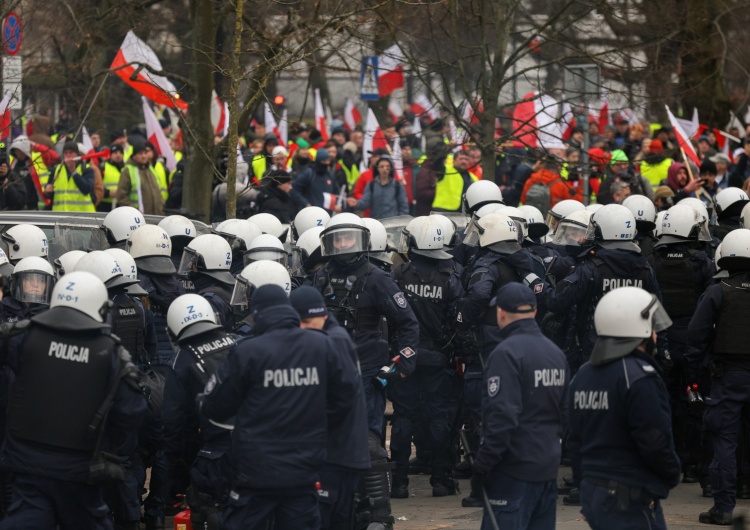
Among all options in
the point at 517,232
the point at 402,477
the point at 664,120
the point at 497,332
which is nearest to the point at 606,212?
the point at 517,232

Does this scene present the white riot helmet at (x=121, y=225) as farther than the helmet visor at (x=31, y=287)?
Yes

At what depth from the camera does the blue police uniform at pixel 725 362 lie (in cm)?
950

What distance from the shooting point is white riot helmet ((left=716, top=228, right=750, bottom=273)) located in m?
9.59

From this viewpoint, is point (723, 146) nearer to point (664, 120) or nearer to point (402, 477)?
point (664, 120)

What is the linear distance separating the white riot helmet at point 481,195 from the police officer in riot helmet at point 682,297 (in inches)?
65.4

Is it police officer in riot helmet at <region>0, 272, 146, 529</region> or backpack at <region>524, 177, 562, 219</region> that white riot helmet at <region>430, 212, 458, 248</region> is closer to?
police officer in riot helmet at <region>0, 272, 146, 529</region>

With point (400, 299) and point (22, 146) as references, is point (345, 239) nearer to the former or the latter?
point (400, 299)

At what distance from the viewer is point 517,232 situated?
34.6 feet

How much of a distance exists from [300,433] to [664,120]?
2299 centimetres

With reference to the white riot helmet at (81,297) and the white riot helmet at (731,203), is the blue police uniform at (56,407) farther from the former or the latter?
the white riot helmet at (731,203)

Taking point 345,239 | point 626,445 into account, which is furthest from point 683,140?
point 626,445

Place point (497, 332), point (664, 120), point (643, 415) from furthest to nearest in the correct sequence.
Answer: point (664, 120) < point (497, 332) < point (643, 415)

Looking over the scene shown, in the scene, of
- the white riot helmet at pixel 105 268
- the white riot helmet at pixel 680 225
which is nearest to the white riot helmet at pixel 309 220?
the white riot helmet at pixel 680 225

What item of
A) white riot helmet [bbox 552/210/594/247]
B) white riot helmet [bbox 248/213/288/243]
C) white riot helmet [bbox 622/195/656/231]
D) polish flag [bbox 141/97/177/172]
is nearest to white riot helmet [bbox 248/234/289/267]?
white riot helmet [bbox 248/213/288/243]
